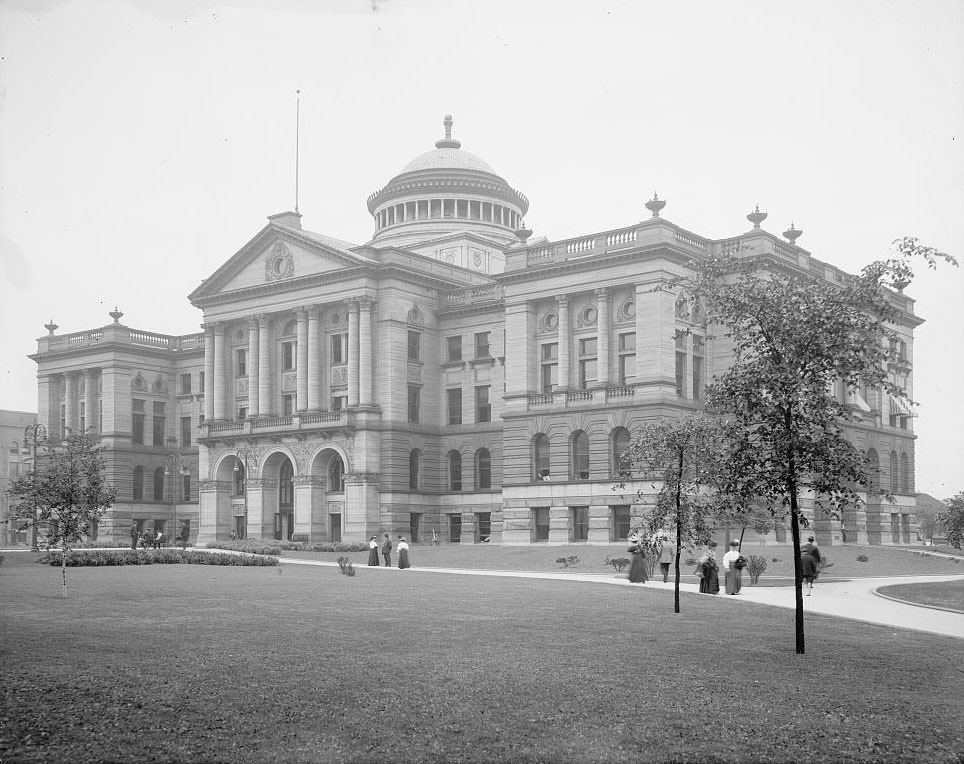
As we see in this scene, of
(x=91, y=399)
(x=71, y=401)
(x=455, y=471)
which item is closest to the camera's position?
(x=455, y=471)

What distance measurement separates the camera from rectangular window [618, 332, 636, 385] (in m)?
73.2

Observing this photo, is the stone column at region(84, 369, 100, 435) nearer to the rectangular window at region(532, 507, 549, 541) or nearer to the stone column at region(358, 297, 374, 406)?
the stone column at region(358, 297, 374, 406)

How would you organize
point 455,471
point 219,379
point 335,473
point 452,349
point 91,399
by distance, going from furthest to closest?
point 91,399
point 219,379
point 452,349
point 455,471
point 335,473

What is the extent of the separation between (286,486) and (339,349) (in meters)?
11.6

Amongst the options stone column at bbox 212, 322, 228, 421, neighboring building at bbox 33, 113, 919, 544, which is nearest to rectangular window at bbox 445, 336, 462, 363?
neighboring building at bbox 33, 113, 919, 544

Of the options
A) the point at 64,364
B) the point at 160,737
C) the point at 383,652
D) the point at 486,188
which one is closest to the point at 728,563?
the point at 383,652

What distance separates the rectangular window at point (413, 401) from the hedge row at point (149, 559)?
101 ft

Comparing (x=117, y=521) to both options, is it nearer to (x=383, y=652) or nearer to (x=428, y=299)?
(x=428, y=299)

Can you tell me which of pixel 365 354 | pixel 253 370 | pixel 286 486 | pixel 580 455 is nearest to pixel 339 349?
pixel 365 354

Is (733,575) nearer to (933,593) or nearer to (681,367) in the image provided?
(933,593)

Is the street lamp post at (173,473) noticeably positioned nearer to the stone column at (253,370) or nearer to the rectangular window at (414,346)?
the stone column at (253,370)

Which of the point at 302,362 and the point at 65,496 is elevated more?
the point at 302,362

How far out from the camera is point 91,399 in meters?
107

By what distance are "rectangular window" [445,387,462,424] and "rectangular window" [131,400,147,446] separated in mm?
35334
